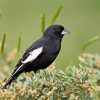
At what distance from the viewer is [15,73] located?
7.02 meters

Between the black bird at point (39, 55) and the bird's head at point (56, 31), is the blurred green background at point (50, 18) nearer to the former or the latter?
the bird's head at point (56, 31)

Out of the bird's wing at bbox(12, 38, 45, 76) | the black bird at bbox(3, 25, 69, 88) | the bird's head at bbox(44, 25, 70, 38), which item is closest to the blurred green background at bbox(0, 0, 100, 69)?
the bird's head at bbox(44, 25, 70, 38)

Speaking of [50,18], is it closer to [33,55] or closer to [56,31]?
[56,31]

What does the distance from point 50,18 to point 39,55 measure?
7.08 meters

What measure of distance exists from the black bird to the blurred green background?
4.56m

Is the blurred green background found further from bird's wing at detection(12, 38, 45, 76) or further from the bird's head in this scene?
bird's wing at detection(12, 38, 45, 76)

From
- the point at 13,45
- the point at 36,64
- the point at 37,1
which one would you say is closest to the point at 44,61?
the point at 36,64

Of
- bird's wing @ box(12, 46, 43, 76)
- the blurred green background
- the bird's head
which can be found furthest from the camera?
the blurred green background

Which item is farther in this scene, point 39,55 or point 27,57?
point 39,55

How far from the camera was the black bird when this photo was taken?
23.4 feet

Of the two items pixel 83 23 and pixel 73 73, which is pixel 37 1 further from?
pixel 73 73

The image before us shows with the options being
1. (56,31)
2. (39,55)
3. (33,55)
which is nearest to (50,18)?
(56,31)

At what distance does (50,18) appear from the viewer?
565 inches

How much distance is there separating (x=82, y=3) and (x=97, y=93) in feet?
26.9
